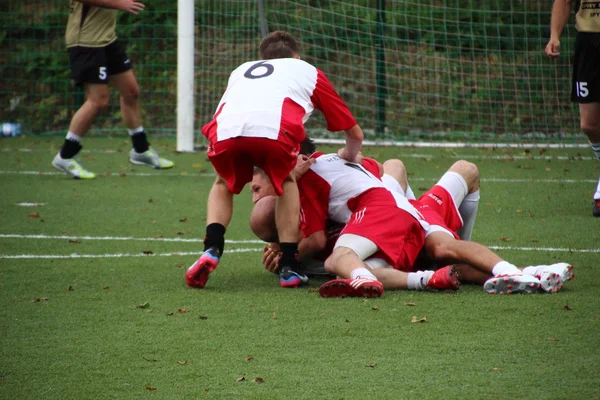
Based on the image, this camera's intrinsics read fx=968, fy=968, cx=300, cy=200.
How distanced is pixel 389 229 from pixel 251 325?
1082 mm

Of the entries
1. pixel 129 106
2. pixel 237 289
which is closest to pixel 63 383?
pixel 237 289

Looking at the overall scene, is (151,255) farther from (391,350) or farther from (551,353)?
(551,353)

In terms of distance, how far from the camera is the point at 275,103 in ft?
16.3

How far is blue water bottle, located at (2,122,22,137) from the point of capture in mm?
15602

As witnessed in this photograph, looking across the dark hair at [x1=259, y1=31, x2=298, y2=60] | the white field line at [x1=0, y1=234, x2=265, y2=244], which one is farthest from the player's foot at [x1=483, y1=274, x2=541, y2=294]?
the white field line at [x1=0, y1=234, x2=265, y2=244]

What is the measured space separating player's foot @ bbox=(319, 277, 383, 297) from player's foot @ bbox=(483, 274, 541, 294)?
1.80 ft

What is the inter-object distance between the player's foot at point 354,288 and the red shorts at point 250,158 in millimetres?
645

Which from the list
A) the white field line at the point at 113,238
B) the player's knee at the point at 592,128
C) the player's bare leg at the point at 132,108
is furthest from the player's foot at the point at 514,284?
the player's bare leg at the point at 132,108

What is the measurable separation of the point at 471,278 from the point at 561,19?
11.7 feet

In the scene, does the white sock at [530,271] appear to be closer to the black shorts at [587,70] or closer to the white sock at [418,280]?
the white sock at [418,280]

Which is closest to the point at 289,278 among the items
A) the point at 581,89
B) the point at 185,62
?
the point at 581,89

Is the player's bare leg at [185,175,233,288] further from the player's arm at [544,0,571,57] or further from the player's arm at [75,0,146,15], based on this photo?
the player's arm at [75,0,146,15]

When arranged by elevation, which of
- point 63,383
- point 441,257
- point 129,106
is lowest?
point 129,106

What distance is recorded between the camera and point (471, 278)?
4957 mm
